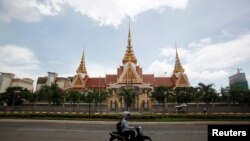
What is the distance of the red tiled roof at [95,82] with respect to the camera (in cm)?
8162

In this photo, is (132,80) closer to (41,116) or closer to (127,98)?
(127,98)

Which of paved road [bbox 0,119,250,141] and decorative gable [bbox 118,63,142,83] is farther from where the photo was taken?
decorative gable [bbox 118,63,142,83]

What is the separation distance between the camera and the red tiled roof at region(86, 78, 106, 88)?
81619mm

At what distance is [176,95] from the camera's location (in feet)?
192

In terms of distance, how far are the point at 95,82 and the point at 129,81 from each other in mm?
14687

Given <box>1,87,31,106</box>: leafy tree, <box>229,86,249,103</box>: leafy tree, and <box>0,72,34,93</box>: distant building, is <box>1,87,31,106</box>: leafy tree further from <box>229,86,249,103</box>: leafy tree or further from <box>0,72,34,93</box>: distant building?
<box>229,86,249,103</box>: leafy tree

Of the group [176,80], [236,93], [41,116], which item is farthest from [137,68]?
[41,116]

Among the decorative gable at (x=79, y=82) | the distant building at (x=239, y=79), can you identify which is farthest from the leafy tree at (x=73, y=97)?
the distant building at (x=239, y=79)

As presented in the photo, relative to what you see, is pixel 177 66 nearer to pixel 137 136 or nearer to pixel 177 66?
pixel 177 66

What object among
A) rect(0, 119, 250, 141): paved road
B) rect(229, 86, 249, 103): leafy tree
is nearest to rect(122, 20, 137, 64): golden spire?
rect(229, 86, 249, 103): leafy tree

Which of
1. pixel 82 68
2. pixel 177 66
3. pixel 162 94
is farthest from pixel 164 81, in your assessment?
pixel 82 68

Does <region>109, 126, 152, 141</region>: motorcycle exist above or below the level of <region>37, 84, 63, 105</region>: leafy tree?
below

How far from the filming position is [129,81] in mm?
75312
